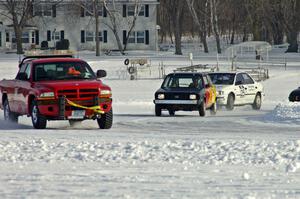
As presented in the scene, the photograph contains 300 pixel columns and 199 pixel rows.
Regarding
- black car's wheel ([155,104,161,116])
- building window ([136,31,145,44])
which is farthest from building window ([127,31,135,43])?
black car's wheel ([155,104,161,116])

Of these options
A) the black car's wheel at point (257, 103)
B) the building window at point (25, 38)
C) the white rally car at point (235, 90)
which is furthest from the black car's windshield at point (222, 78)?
the building window at point (25, 38)

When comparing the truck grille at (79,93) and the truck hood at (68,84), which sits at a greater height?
the truck hood at (68,84)

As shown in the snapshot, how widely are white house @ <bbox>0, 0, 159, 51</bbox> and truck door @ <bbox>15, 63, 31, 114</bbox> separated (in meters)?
69.3

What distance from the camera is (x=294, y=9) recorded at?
87812 mm

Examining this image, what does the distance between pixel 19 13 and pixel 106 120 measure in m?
69.8

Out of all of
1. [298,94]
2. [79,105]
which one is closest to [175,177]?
[79,105]

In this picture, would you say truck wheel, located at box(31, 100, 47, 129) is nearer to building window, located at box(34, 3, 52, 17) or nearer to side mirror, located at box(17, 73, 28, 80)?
side mirror, located at box(17, 73, 28, 80)

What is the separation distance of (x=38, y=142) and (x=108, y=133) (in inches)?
107

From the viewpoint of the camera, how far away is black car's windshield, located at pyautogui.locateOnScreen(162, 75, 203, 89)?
2612 cm

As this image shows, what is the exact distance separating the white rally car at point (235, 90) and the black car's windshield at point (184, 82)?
2.84m

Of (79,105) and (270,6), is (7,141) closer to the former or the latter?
(79,105)

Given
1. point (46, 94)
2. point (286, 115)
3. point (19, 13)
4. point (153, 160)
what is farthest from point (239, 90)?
point (19, 13)

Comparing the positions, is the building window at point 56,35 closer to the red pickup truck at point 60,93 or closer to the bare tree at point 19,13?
the bare tree at point 19,13

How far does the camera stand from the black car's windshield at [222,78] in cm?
3048
